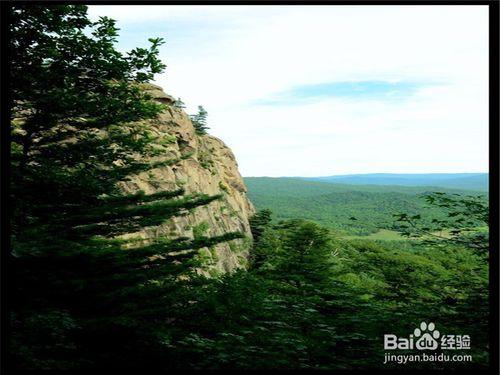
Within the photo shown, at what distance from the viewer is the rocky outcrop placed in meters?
26.8

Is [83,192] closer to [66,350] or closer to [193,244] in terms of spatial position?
[193,244]

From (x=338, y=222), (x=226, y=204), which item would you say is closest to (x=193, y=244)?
(x=226, y=204)

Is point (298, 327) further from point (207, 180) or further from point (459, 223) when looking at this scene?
point (207, 180)

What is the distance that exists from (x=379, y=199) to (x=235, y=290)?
169249 mm

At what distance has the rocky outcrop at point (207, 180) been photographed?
26794 mm

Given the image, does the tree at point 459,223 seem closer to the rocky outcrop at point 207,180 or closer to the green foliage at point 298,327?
the green foliage at point 298,327

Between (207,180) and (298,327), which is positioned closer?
(298,327)

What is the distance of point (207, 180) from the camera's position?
38469 mm

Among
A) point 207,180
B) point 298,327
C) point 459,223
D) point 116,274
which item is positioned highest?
point 207,180

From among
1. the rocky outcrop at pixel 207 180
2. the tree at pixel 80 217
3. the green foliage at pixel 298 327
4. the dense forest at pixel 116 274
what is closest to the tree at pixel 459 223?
the dense forest at pixel 116 274

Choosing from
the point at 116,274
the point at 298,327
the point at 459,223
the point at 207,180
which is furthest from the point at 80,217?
the point at 207,180

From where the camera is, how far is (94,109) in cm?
762

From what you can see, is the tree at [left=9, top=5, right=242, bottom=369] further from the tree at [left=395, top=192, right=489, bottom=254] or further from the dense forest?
the tree at [left=395, top=192, right=489, bottom=254]

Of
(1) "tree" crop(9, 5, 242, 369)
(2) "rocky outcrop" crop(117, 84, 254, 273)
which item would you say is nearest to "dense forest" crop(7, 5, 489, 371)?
(1) "tree" crop(9, 5, 242, 369)
